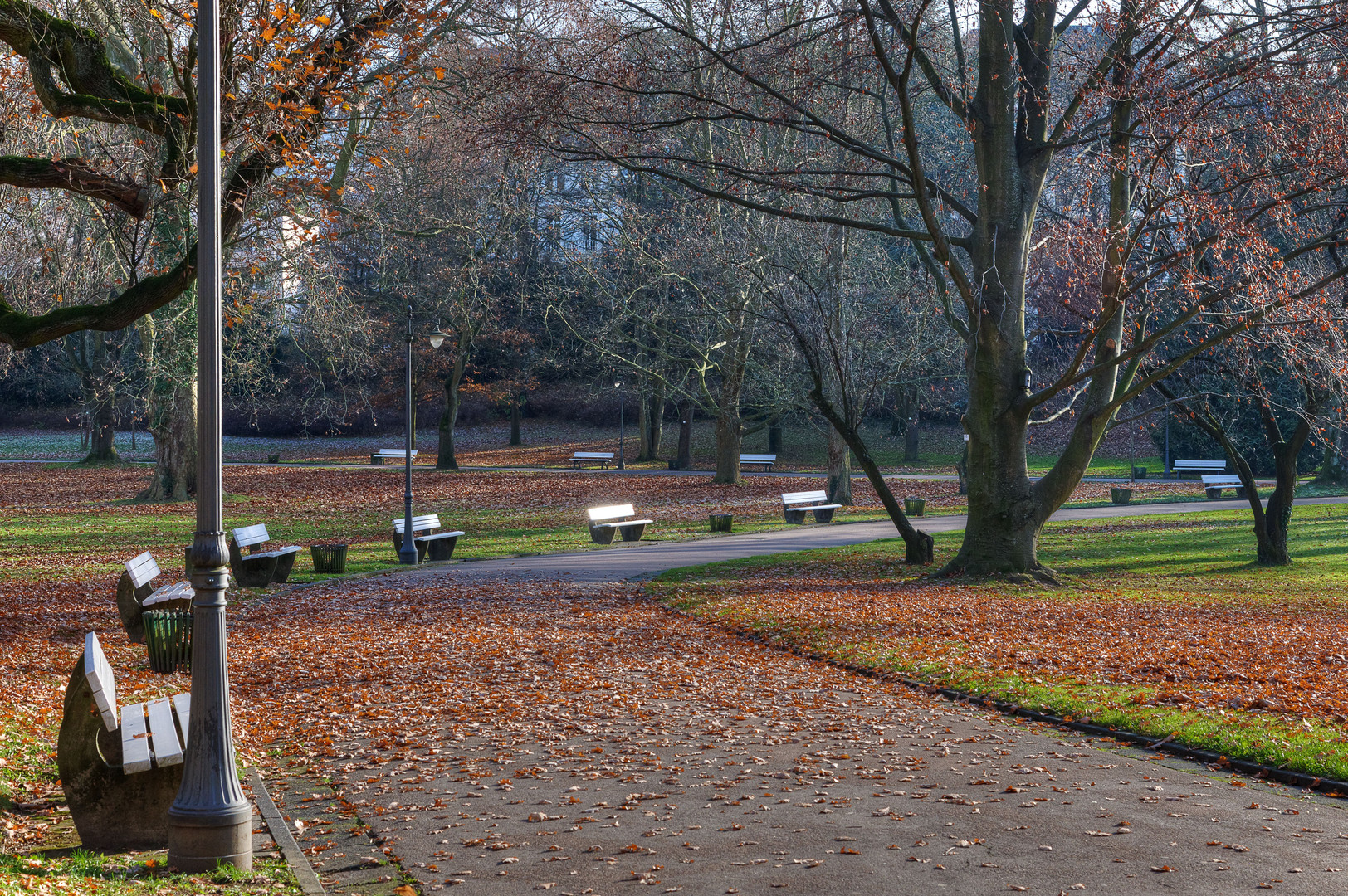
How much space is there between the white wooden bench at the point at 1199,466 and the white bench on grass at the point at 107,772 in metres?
38.7

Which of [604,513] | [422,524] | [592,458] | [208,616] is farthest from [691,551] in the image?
[592,458]

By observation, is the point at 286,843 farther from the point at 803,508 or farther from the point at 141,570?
the point at 803,508

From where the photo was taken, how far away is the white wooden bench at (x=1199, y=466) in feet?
126

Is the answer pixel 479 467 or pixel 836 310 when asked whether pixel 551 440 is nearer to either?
pixel 479 467

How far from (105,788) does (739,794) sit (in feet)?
10.4

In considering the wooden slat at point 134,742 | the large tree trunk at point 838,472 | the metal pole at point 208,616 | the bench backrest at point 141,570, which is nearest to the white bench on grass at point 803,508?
the large tree trunk at point 838,472

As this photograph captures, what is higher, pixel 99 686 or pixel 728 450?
pixel 728 450

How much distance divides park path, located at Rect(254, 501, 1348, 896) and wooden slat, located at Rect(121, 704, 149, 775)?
0.84m

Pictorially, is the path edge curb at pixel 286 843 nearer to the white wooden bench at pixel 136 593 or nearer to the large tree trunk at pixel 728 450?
the white wooden bench at pixel 136 593

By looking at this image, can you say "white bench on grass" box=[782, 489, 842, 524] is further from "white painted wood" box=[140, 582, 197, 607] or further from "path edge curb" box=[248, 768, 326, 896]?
"path edge curb" box=[248, 768, 326, 896]

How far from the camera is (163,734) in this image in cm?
573

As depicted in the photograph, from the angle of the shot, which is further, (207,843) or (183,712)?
(183,712)

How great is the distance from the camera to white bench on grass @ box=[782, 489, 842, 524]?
25.4 m

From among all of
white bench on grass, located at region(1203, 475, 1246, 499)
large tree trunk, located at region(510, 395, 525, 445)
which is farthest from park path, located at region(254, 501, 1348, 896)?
large tree trunk, located at region(510, 395, 525, 445)
